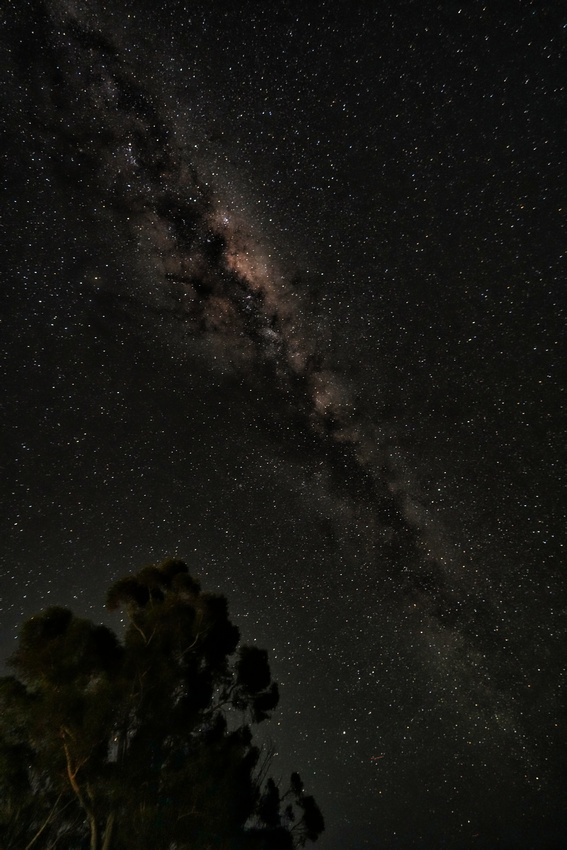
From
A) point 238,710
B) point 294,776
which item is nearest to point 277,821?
point 294,776

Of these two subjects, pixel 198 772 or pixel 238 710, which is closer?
pixel 198 772

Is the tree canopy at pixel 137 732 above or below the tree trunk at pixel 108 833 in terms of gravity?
above

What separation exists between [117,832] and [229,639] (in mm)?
3429

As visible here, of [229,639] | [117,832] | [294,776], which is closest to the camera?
[117,832]

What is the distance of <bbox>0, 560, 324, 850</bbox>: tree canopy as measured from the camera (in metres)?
6.51

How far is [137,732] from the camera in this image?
734 centimetres

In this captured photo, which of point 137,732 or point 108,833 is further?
point 137,732

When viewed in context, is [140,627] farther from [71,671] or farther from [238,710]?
[238,710]

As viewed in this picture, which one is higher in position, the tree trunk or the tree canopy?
the tree canopy

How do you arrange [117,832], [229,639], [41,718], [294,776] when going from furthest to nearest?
[294,776], [229,639], [117,832], [41,718]

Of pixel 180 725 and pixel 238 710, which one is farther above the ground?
pixel 238 710

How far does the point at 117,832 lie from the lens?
6.91 meters

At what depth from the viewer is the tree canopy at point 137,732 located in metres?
6.51

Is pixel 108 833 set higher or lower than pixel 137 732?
lower
